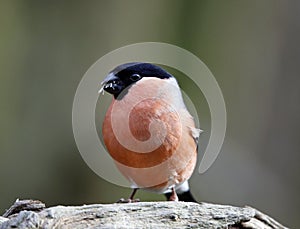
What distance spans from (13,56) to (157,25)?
1.25 meters

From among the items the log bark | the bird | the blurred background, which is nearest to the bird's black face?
the bird

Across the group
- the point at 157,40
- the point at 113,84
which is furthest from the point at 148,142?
the point at 157,40

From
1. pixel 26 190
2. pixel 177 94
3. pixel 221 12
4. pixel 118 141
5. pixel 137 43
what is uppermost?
pixel 221 12

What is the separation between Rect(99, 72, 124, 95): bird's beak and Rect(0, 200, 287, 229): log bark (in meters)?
0.55

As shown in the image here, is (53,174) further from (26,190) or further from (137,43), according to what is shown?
(137,43)

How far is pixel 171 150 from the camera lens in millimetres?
2529

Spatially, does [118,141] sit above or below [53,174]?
above

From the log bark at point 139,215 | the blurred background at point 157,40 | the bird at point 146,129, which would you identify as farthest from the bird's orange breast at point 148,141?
the blurred background at point 157,40

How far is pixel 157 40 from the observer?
502 centimetres

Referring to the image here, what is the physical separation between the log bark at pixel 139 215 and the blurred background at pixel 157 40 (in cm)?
210

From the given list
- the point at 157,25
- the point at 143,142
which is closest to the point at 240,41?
the point at 157,25

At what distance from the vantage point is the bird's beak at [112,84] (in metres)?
2.54

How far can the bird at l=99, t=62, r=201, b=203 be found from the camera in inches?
97.3

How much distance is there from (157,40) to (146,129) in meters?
2.64
